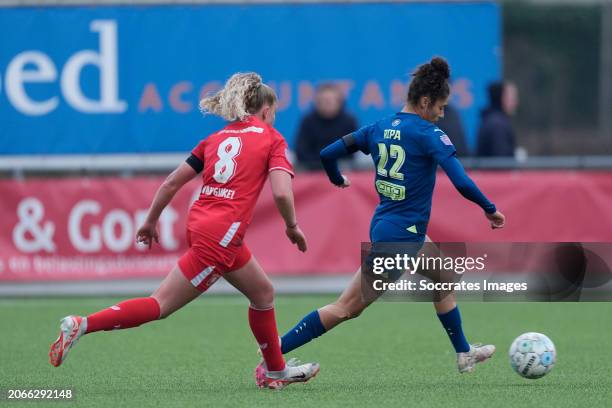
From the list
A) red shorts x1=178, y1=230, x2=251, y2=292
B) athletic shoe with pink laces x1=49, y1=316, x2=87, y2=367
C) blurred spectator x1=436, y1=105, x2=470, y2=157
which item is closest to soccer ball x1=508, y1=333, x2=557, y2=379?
red shorts x1=178, y1=230, x2=251, y2=292

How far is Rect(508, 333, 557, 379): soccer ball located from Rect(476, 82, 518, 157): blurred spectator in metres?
6.92

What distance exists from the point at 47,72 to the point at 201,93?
193 cm

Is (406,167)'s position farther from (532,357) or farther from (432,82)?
(532,357)

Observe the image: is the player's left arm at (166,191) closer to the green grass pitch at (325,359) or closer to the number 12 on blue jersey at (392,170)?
the green grass pitch at (325,359)

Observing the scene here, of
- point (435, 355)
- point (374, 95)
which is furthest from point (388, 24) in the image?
point (435, 355)

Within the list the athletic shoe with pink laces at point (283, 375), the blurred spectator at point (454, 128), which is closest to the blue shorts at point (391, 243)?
the athletic shoe with pink laces at point (283, 375)

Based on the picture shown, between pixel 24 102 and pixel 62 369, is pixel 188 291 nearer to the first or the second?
pixel 62 369

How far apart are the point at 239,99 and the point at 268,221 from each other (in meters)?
6.02

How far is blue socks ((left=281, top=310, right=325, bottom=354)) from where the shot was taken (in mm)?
8172

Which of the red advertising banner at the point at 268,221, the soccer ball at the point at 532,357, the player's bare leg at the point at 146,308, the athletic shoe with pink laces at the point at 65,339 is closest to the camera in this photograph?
the athletic shoe with pink laces at the point at 65,339

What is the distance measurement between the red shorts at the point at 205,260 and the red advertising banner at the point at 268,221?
236 inches

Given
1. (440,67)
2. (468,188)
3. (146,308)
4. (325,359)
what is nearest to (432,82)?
(440,67)

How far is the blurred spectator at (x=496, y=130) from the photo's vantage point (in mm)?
14602

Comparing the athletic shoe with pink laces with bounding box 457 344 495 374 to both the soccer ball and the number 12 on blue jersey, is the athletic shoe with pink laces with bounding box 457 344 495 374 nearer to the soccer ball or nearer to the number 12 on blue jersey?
the soccer ball
